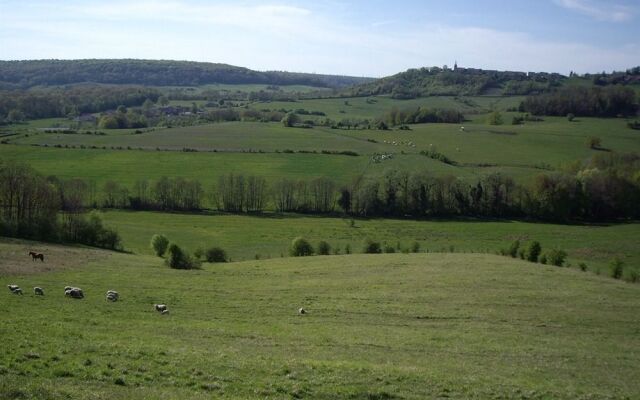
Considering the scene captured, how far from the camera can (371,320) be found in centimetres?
3053

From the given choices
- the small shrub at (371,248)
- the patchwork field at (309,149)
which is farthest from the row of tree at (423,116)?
the small shrub at (371,248)

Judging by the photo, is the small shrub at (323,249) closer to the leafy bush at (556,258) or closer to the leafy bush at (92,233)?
the leafy bush at (92,233)

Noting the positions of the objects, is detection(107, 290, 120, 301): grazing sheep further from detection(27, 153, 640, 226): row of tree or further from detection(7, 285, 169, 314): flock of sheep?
detection(27, 153, 640, 226): row of tree

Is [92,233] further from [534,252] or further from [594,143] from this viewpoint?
[594,143]

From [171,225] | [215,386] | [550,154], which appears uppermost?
[550,154]

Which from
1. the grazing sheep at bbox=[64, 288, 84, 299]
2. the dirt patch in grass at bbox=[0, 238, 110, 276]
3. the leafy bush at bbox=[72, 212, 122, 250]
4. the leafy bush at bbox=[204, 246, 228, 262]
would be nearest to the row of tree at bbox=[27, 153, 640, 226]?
the leafy bush at bbox=[72, 212, 122, 250]

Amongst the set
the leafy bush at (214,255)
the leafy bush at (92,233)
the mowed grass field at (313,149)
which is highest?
the mowed grass field at (313,149)

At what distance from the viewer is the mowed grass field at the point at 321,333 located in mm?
17547

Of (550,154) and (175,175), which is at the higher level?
(550,154)

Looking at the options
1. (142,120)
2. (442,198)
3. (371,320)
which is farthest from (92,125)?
(371,320)

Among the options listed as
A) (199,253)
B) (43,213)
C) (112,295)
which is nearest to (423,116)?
(199,253)

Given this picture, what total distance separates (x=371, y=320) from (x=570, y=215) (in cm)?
7153

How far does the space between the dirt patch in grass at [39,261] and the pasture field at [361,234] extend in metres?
13.7

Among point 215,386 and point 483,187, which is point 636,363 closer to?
point 215,386
